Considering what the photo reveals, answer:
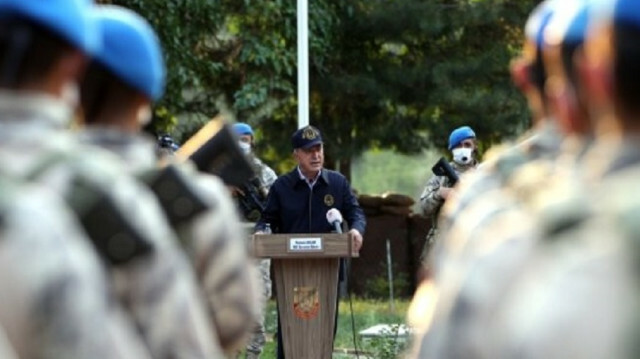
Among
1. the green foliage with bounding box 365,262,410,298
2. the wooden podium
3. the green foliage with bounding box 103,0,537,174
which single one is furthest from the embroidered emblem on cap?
the green foliage with bounding box 365,262,410,298

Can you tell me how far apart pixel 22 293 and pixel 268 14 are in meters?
24.6

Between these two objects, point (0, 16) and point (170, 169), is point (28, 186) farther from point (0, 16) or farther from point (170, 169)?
point (170, 169)

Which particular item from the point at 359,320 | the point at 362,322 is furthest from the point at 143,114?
the point at 359,320

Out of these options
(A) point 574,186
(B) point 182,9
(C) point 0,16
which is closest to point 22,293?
(C) point 0,16

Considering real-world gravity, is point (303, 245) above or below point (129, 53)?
below

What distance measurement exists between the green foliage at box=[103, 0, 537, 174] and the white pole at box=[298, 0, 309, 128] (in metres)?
5.50

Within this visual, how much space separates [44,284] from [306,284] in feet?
36.4

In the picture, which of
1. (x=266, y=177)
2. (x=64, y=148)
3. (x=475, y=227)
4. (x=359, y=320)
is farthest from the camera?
(x=359, y=320)

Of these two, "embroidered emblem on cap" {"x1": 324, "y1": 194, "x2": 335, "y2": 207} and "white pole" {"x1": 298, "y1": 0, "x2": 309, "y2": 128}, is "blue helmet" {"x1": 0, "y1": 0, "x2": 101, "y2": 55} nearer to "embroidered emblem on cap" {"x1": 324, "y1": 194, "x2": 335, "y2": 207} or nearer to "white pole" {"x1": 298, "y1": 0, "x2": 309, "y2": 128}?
"embroidered emblem on cap" {"x1": 324, "y1": 194, "x2": 335, "y2": 207}

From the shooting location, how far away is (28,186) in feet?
14.5

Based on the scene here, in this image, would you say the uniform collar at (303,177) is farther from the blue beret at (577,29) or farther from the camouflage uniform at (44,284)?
the camouflage uniform at (44,284)

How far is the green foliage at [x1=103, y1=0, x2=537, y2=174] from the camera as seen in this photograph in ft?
94.0

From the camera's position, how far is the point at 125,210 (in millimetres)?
4797

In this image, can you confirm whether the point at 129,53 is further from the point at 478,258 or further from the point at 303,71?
the point at 303,71
